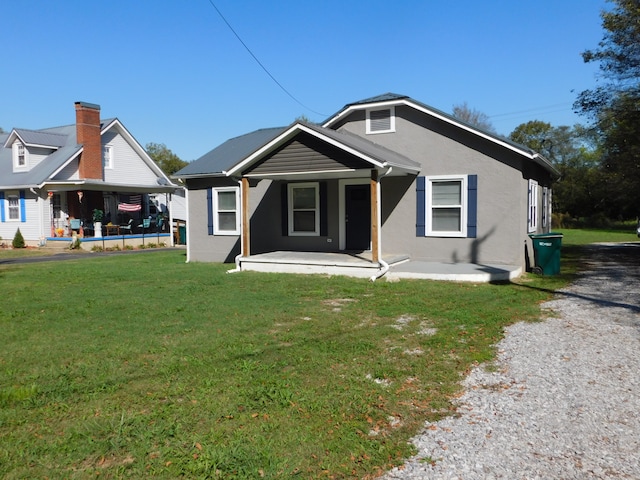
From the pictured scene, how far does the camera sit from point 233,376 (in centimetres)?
525

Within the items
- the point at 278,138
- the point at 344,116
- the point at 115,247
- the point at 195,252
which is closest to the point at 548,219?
the point at 344,116

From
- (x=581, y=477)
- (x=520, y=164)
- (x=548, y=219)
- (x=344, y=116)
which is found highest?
(x=344, y=116)

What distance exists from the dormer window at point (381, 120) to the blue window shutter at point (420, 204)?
5.59ft

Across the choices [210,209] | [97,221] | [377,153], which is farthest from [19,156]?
[377,153]

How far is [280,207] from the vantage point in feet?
51.4

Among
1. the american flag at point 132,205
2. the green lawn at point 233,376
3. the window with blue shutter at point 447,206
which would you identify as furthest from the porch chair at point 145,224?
the window with blue shutter at point 447,206

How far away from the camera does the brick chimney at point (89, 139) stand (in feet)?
84.3

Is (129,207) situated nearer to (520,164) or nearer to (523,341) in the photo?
(520,164)

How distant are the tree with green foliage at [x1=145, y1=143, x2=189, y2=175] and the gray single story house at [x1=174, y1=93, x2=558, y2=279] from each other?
49.1m

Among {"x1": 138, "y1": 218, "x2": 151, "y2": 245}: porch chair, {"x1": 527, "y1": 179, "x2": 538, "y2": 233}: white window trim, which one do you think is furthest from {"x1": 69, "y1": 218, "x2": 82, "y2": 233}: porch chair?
{"x1": 527, "y1": 179, "x2": 538, "y2": 233}: white window trim

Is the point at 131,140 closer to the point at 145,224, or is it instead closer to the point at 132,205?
the point at 132,205

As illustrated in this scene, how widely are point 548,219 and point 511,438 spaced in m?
15.5

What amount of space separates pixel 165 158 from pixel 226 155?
166 ft

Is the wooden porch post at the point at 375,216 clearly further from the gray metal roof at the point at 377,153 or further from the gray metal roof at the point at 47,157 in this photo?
the gray metal roof at the point at 47,157
